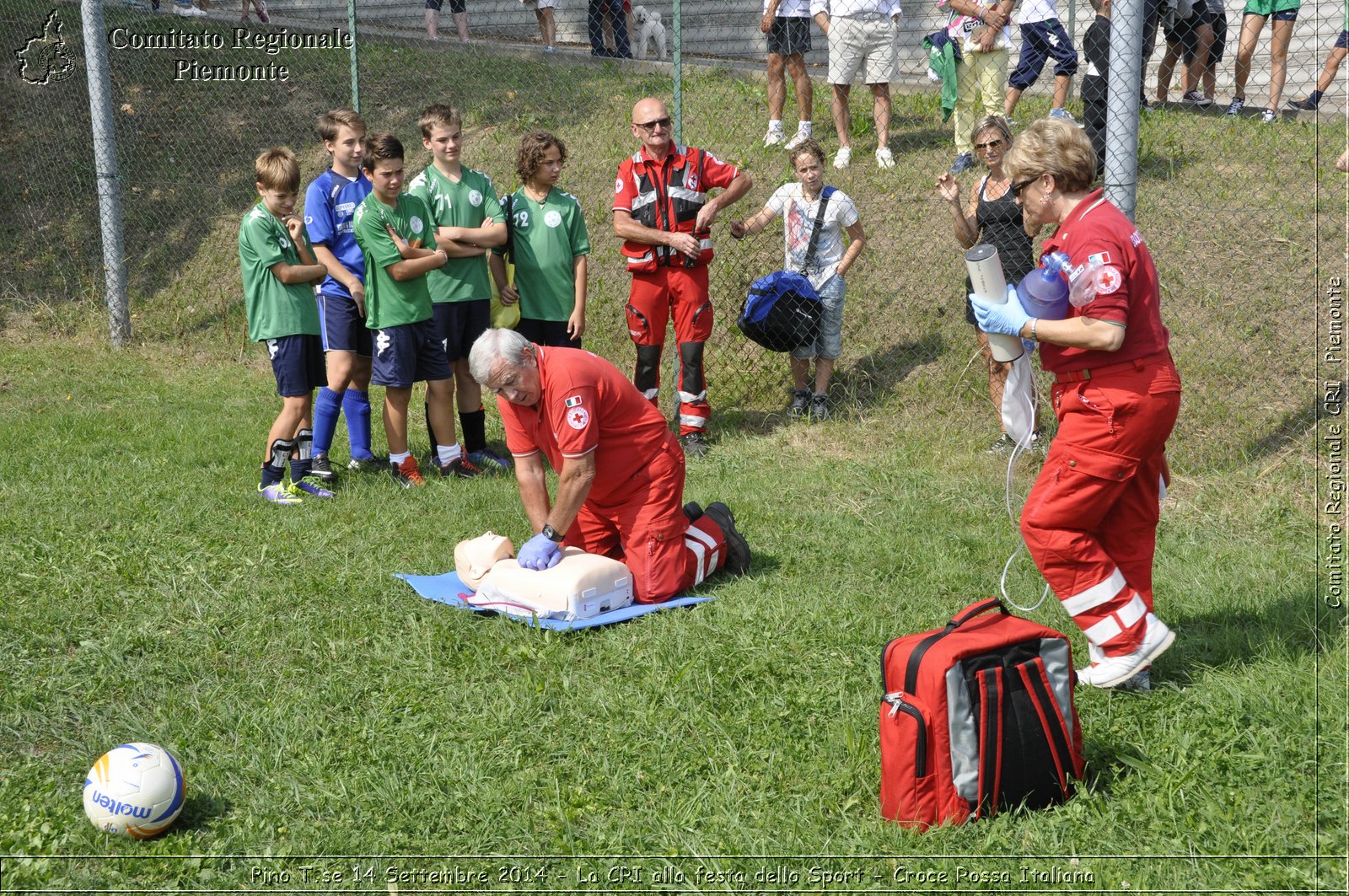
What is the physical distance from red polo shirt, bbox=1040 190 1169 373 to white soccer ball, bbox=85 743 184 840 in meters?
3.09

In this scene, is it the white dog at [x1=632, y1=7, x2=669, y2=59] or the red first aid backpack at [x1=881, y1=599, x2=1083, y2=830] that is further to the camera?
the white dog at [x1=632, y1=7, x2=669, y2=59]

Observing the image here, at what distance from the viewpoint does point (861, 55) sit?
10.0 metres

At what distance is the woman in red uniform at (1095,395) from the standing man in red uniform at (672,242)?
12.1 feet

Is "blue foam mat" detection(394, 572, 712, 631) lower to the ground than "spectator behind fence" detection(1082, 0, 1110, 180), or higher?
lower

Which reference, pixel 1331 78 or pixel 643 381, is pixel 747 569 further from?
pixel 1331 78

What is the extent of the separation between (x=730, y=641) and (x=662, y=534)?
2.35 ft

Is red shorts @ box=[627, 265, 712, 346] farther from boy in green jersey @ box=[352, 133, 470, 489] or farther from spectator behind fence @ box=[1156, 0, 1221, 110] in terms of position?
spectator behind fence @ box=[1156, 0, 1221, 110]

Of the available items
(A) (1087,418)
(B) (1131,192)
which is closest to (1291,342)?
Answer: (B) (1131,192)

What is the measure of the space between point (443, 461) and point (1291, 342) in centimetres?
542

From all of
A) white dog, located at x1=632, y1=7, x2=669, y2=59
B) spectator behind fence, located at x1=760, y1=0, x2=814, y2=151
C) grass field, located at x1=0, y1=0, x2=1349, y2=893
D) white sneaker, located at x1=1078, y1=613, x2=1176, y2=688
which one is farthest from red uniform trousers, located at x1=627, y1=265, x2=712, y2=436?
white dog, located at x1=632, y1=7, x2=669, y2=59

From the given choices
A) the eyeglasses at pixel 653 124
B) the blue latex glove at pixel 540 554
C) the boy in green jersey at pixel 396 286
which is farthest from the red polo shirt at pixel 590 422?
the eyeglasses at pixel 653 124

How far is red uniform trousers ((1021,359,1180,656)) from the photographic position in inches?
150

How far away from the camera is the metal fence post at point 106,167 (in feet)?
33.3

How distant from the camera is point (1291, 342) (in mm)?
7422
